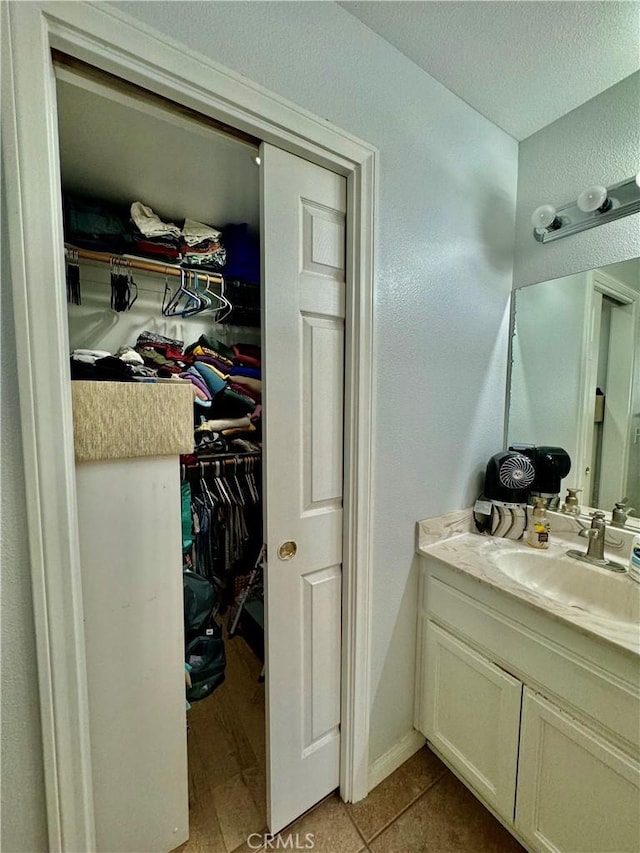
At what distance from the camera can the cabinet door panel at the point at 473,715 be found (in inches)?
38.0

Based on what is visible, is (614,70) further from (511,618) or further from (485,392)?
(511,618)

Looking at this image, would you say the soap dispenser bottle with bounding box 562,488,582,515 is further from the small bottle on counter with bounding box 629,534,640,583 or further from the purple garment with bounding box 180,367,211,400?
the purple garment with bounding box 180,367,211,400

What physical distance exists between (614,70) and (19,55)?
5.42 feet

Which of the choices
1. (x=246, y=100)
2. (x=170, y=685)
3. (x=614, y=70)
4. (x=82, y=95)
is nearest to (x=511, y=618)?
(x=170, y=685)

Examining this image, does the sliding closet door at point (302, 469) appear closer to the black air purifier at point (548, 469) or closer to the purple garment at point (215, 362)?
the purple garment at point (215, 362)

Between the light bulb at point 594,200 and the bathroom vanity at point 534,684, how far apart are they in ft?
3.87

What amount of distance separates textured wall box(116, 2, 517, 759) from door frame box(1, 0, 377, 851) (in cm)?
12

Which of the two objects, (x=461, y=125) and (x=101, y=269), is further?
(x=101, y=269)

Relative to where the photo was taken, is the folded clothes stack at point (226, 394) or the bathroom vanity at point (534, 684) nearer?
the bathroom vanity at point (534, 684)

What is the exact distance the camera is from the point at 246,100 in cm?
78

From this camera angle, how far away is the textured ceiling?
91 centimetres

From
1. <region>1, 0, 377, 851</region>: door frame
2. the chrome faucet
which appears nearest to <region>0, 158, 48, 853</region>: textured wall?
<region>1, 0, 377, 851</region>: door frame

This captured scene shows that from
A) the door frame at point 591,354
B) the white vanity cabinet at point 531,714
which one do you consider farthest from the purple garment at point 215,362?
the door frame at point 591,354

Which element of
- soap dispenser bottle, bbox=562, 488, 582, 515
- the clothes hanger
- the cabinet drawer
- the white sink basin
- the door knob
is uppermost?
the clothes hanger
